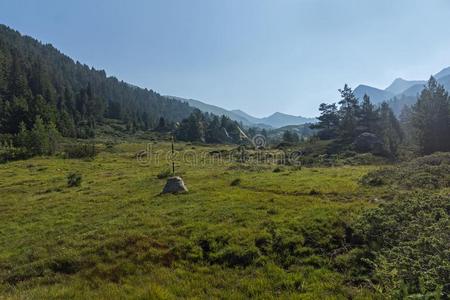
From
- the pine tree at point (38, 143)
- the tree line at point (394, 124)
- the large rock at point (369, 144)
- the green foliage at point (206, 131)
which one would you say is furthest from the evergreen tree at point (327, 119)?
the pine tree at point (38, 143)

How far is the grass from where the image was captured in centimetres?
955

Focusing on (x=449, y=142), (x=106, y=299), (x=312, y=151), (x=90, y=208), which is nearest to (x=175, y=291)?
(x=106, y=299)

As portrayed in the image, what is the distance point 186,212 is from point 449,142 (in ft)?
167

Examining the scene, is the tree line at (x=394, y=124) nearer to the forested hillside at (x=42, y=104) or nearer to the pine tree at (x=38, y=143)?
the pine tree at (x=38, y=143)

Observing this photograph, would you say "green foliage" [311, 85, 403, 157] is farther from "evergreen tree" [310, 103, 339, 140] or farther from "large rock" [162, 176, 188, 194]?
"large rock" [162, 176, 188, 194]

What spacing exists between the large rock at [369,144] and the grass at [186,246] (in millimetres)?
46221

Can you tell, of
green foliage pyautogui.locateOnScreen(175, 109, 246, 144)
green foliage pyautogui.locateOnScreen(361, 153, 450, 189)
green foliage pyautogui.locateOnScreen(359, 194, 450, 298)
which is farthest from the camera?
green foliage pyautogui.locateOnScreen(175, 109, 246, 144)

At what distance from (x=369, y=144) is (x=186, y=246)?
2443 inches

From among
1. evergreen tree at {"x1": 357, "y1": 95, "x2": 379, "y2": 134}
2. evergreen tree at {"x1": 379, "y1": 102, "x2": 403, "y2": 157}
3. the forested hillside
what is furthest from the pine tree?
evergreen tree at {"x1": 357, "y1": 95, "x2": 379, "y2": 134}

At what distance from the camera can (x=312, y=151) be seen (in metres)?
76.4

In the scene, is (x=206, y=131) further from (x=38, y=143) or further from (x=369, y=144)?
(x=369, y=144)

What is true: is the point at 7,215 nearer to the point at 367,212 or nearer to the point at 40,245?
the point at 40,245

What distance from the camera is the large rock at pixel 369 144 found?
2484 inches

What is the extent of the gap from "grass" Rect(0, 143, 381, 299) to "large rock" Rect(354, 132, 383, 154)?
4622 cm
